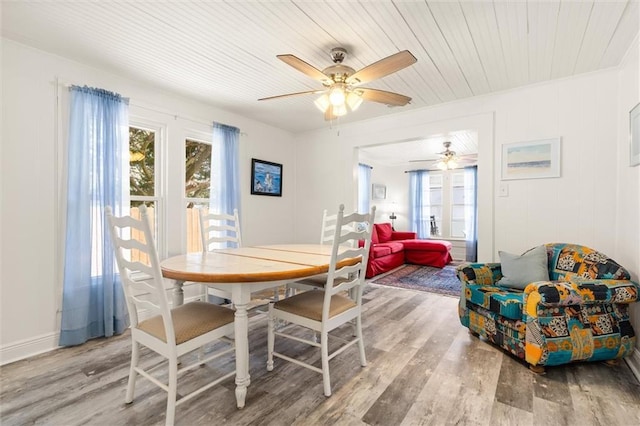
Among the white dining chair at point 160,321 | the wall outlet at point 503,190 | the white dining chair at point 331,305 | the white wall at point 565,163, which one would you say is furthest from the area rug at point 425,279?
the white dining chair at point 160,321

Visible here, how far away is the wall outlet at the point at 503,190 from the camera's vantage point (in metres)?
3.18

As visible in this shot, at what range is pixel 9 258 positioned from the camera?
7.45 ft

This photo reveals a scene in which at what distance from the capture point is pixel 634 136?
7.23ft

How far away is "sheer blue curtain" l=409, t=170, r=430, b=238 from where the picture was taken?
7.45 metres

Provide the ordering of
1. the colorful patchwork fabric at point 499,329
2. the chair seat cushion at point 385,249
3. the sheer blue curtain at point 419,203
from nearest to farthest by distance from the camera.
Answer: the colorful patchwork fabric at point 499,329
the chair seat cushion at point 385,249
the sheer blue curtain at point 419,203

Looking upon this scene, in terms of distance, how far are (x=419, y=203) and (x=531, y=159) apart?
4.44 meters

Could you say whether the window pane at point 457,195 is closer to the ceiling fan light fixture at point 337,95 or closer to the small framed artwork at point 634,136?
the small framed artwork at point 634,136

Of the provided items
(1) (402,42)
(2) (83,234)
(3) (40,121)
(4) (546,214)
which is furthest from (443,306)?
(3) (40,121)

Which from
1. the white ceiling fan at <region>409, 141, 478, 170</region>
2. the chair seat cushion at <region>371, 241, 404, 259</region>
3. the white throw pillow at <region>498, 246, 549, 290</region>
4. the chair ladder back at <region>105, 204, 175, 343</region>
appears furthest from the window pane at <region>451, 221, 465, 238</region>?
the chair ladder back at <region>105, 204, 175, 343</region>

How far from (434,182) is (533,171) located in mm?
4621

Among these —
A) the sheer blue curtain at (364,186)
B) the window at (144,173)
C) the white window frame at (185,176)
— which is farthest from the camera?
the sheer blue curtain at (364,186)

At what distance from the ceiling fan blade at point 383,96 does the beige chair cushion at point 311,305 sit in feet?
5.10

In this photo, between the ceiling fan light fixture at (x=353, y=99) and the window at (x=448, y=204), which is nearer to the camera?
the ceiling fan light fixture at (x=353, y=99)

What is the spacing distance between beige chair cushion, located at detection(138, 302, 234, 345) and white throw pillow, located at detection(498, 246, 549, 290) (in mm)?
2330
